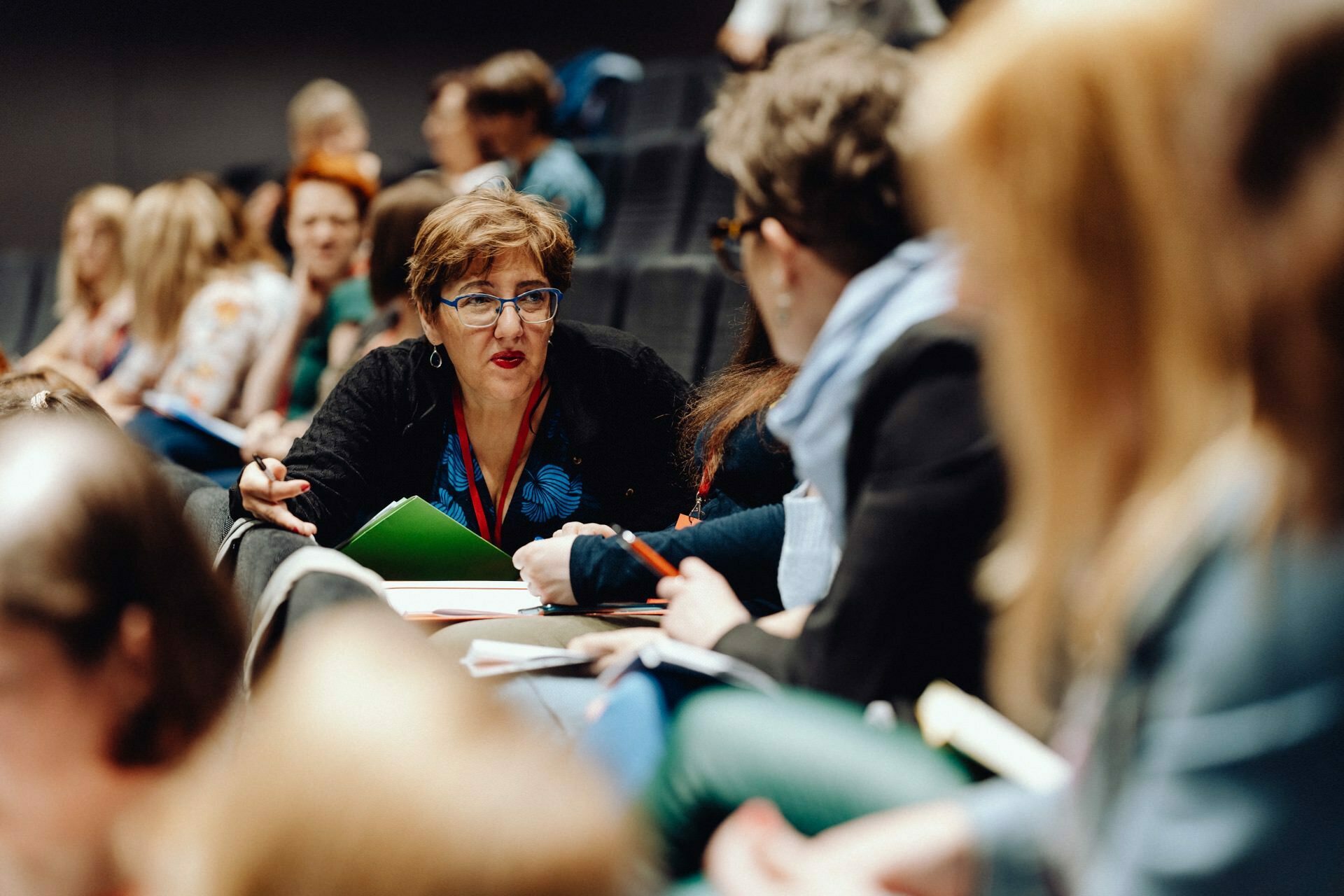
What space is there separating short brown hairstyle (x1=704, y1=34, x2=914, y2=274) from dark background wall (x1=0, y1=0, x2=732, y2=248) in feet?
24.3

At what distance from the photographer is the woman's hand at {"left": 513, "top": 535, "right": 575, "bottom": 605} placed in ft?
5.55

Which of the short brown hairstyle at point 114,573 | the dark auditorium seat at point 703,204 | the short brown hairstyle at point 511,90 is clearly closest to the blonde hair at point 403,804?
the short brown hairstyle at point 114,573

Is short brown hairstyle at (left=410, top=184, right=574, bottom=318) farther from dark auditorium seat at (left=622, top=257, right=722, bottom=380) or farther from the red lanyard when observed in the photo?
dark auditorium seat at (left=622, top=257, right=722, bottom=380)

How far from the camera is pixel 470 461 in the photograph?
212 cm

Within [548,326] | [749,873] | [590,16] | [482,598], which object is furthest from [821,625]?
[590,16]

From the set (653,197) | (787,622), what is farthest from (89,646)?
(653,197)

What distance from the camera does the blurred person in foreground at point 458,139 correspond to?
4.52m

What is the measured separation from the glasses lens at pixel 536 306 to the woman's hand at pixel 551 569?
48 centimetres

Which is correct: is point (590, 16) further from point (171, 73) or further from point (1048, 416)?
point (1048, 416)

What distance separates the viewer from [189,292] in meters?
3.91

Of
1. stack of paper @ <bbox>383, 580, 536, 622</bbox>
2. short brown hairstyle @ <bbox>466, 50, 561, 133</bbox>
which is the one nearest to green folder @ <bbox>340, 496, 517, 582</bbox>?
stack of paper @ <bbox>383, 580, 536, 622</bbox>

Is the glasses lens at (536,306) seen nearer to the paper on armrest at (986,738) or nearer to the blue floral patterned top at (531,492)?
the blue floral patterned top at (531,492)

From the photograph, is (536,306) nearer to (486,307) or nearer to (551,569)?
(486,307)

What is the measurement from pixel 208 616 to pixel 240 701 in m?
0.43
